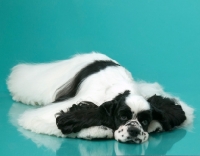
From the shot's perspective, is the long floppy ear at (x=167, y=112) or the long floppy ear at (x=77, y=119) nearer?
the long floppy ear at (x=77, y=119)

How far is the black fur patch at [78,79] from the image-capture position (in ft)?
15.8

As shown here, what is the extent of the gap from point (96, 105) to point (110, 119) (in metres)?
0.22

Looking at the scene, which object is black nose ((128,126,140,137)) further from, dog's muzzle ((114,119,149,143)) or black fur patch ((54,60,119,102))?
black fur patch ((54,60,119,102))

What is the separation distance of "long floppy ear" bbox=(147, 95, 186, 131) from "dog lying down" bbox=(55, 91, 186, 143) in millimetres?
16

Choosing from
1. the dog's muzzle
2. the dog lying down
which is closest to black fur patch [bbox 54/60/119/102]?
the dog lying down

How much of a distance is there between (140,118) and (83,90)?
2.49 ft

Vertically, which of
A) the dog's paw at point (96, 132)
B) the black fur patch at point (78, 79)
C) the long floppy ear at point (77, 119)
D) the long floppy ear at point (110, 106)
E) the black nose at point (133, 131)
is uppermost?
the black fur patch at point (78, 79)

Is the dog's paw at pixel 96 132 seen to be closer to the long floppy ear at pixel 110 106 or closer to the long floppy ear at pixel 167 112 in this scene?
the long floppy ear at pixel 110 106

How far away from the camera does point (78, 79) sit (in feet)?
16.0

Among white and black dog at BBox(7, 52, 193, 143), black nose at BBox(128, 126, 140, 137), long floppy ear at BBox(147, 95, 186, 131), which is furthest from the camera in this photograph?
long floppy ear at BBox(147, 95, 186, 131)

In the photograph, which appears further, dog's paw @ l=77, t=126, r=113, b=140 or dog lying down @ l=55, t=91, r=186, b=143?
dog's paw @ l=77, t=126, r=113, b=140

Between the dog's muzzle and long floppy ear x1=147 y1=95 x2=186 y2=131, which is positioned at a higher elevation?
long floppy ear x1=147 y1=95 x2=186 y2=131

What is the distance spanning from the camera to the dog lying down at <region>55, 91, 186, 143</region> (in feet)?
13.2

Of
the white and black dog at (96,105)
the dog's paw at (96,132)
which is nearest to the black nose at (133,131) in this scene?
the white and black dog at (96,105)
